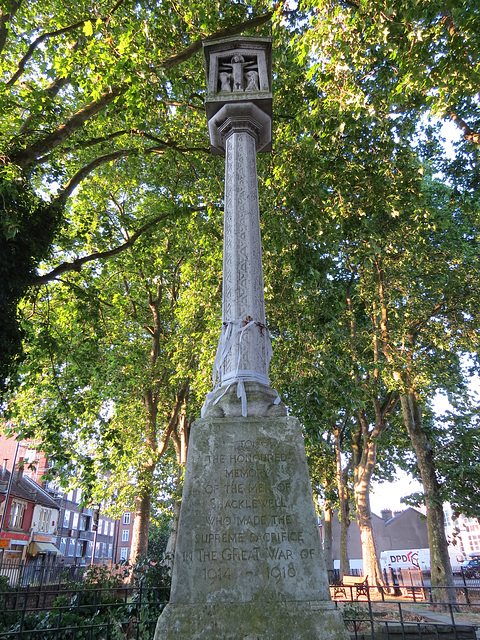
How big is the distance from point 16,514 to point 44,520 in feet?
20.3

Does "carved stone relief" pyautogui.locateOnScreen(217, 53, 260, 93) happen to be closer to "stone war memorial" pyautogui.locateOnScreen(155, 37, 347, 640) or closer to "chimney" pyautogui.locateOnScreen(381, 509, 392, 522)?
"stone war memorial" pyautogui.locateOnScreen(155, 37, 347, 640)

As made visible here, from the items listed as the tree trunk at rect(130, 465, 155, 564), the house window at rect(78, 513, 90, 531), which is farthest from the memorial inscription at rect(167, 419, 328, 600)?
the house window at rect(78, 513, 90, 531)

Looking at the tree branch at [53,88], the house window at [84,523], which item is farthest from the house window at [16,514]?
the tree branch at [53,88]

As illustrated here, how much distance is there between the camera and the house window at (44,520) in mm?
34625

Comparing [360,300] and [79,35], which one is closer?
[79,35]

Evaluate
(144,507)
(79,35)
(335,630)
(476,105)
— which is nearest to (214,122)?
(335,630)

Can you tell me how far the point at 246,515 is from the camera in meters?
2.98

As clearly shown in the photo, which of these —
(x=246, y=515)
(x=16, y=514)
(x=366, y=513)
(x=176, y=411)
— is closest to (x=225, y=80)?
(x=246, y=515)

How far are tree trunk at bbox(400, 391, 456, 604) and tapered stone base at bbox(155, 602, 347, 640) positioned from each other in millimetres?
11266

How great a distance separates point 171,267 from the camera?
53.4 feet

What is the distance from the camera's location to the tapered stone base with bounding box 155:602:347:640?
8.43 ft

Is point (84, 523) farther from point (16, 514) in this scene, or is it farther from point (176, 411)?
point (176, 411)

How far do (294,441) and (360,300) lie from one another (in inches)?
545

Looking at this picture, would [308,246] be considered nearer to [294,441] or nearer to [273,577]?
[294,441]
